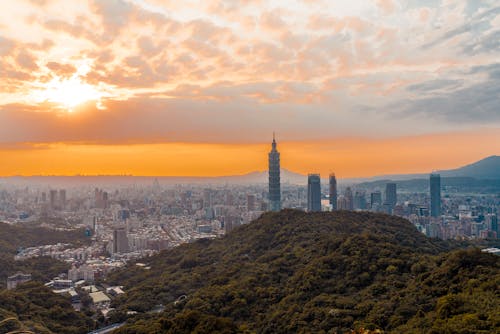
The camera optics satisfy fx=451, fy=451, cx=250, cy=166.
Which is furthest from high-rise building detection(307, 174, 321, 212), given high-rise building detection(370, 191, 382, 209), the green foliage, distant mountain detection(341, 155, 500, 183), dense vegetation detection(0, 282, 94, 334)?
distant mountain detection(341, 155, 500, 183)

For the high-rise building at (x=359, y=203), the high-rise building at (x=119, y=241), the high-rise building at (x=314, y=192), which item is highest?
the high-rise building at (x=314, y=192)

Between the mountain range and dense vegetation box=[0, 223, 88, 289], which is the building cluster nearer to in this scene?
dense vegetation box=[0, 223, 88, 289]

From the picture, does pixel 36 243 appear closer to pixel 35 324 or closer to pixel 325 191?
pixel 35 324

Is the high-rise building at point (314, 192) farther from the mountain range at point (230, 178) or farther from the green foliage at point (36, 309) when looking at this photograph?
the mountain range at point (230, 178)

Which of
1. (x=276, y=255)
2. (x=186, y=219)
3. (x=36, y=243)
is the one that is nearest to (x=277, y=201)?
(x=186, y=219)

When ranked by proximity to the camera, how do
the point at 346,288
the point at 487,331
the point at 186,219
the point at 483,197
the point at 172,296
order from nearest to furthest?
the point at 487,331
the point at 346,288
the point at 172,296
the point at 186,219
the point at 483,197

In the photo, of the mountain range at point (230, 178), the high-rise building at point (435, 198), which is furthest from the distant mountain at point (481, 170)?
the high-rise building at point (435, 198)

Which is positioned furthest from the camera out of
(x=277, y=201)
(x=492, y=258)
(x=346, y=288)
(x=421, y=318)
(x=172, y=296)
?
(x=277, y=201)
